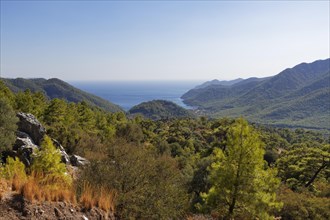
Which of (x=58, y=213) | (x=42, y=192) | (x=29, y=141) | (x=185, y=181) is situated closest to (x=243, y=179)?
(x=58, y=213)

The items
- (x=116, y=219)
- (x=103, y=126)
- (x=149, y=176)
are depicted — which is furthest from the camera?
(x=103, y=126)

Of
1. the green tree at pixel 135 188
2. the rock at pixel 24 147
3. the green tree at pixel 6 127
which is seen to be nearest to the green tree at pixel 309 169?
the green tree at pixel 135 188

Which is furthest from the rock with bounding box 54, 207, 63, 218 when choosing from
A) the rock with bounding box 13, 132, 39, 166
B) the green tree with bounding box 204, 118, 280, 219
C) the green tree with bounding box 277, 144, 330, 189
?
the green tree with bounding box 277, 144, 330, 189

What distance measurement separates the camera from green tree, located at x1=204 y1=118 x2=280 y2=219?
15.2 meters

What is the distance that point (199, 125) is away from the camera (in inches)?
4008

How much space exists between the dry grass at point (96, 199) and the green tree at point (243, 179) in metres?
9.16

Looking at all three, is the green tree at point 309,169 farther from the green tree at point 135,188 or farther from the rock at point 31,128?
the rock at point 31,128

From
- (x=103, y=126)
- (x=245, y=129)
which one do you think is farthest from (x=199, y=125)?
(x=245, y=129)

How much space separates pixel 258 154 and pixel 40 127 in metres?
29.3

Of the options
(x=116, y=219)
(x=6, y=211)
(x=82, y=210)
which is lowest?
(x=116, y=219)

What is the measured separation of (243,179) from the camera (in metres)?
15.2

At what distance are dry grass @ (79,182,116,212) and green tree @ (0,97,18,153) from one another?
24.5m

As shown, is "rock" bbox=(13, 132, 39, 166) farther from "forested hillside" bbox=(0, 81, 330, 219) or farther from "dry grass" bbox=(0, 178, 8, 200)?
"dry grass" bbox=(0, 178, 8, 200)

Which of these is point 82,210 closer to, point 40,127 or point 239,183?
point 239,183
